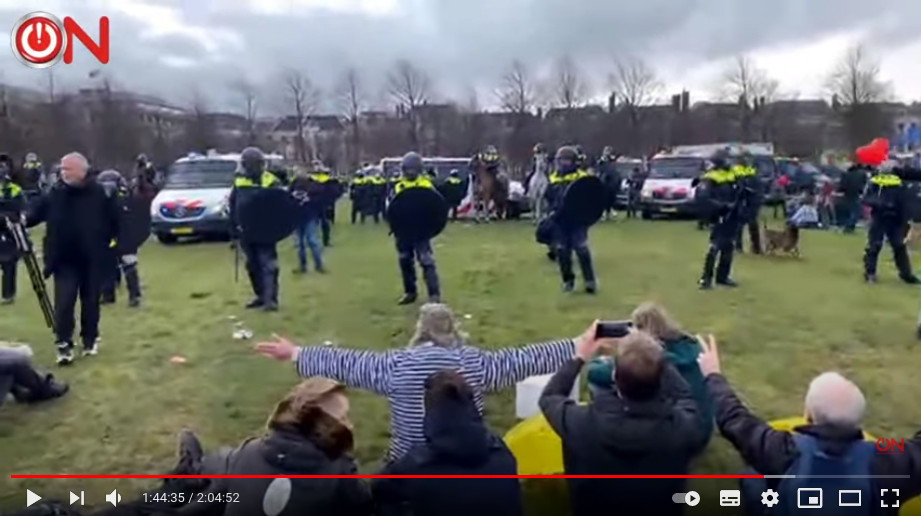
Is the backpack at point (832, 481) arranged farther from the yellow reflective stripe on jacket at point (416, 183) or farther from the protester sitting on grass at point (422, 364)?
the yellow reflective stripe on jacket at point (416, 183)

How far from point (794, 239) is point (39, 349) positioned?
11.6 meters

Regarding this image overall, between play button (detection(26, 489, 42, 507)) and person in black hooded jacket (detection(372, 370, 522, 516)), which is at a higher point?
person in black hooded jacket (detection(372, 370, 522, 516))

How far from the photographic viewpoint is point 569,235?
36.3ft

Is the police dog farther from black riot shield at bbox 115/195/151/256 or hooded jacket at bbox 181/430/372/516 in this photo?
hooded jacket at bbox 181/430/372/516

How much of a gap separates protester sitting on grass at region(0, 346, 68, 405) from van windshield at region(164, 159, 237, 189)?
1346 cm

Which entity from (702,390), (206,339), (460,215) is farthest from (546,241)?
(460,215)

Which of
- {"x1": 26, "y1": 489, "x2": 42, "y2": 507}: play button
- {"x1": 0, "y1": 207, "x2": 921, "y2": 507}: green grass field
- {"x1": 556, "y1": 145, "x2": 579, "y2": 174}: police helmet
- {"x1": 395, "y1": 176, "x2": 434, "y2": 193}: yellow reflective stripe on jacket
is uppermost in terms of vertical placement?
{"x1": 556, "y1": 145, "x2": 579, "y2": 174}: police helmet

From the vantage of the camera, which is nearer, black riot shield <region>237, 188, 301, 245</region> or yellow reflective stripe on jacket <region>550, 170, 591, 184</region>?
black riot shield <region>237, 188, 301, 245</region>

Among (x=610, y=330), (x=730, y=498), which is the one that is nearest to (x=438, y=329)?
(x=610, y=330)

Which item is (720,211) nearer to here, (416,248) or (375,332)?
(416,248)

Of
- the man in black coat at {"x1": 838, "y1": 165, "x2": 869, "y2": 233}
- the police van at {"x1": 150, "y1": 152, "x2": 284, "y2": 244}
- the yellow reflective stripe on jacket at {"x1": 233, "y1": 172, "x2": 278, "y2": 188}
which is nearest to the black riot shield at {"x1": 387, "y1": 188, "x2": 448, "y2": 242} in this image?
the yellow reflective stripe on jacket at {"x1": 233, "y1": 172, "x2": 278, "y2": 188}

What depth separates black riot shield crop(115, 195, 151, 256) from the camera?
35.4ft

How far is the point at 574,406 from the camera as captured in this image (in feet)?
12.2

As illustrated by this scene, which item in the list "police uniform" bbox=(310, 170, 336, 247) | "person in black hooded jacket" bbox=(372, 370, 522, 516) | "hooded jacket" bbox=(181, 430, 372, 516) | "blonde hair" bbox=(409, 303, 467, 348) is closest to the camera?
"hooded jacket" bbox=(181, 430, 372, 516)
